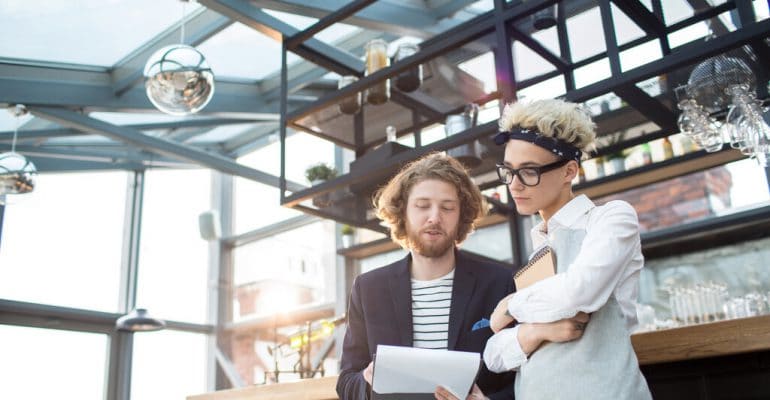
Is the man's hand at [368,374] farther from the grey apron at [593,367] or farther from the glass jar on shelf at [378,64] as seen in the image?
the glass jar on shelf at [378,64]

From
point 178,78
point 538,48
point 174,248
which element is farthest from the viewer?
point 174,248

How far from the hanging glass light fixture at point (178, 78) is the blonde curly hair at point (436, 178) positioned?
67.1 inches

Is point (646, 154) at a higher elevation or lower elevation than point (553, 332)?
higher

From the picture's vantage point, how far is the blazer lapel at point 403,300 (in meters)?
1.82

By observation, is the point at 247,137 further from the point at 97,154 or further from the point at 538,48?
the point at 538,48

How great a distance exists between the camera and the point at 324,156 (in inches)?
295

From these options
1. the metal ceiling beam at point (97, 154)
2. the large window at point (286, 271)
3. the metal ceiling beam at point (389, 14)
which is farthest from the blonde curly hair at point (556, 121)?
the metal ceiling beam at point (97, 154)

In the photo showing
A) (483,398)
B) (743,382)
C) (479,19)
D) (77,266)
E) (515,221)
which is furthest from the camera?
(77,266)

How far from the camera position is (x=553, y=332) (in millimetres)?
1396

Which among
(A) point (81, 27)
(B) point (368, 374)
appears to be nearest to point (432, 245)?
(B) point (368, 374)

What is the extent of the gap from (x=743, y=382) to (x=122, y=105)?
483cm

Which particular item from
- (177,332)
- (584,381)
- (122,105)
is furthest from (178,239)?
(584,381)

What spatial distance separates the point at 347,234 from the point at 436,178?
14.9 ft

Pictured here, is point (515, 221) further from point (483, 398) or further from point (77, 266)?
point (77, 266)
